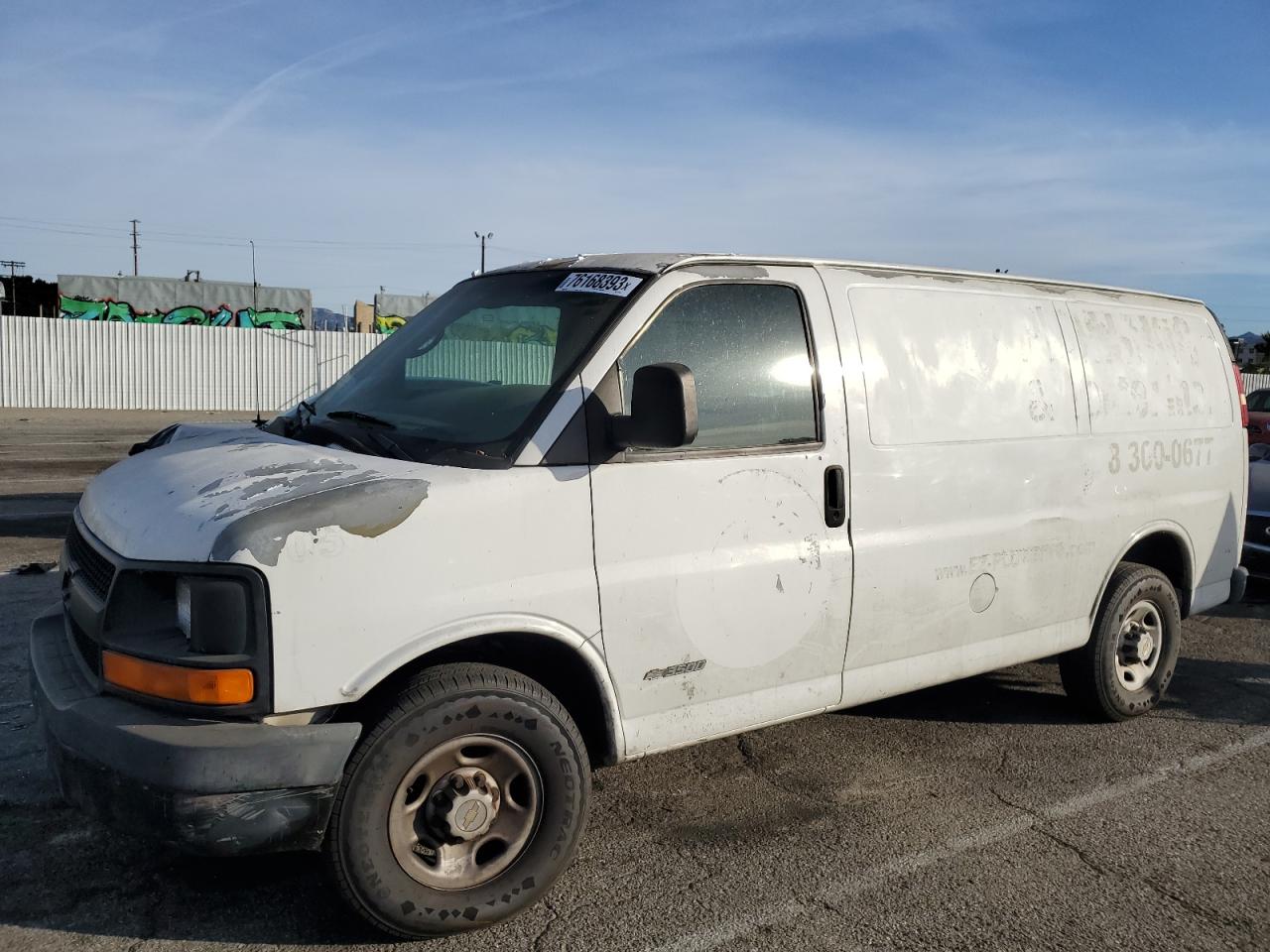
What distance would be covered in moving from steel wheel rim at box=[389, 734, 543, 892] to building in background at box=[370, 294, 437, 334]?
1413 inches

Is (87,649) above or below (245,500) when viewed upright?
below

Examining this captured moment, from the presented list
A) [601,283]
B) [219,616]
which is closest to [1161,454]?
[601,283]

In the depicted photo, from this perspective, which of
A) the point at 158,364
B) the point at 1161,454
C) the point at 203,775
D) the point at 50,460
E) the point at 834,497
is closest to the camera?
the point at 203,775

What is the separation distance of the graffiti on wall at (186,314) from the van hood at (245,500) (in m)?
33.4

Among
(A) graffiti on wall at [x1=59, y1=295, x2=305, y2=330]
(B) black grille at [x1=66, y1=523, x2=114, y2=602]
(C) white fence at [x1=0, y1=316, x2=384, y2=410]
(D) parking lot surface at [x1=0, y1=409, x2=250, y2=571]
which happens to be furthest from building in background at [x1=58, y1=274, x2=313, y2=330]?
(B) black grille at [x1=66, y1=523, x2=114, y2=602]

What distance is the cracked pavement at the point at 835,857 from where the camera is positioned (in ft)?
10.9

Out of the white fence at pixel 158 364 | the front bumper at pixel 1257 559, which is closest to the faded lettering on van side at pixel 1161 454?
the front bumper at pixel 1257 559

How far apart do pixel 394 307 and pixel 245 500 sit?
37.3 meters

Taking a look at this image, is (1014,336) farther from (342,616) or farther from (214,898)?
(214,898)

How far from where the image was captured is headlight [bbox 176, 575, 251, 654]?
286cm

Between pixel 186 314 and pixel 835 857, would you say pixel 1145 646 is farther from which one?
pixel 186 314

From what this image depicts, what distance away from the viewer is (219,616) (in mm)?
2861

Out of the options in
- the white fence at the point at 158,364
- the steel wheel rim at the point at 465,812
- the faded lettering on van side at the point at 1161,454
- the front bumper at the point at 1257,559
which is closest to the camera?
the steel wheel rim at the point at 465,812

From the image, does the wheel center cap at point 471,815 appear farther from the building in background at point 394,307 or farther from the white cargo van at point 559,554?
the building in background at point 394,307
